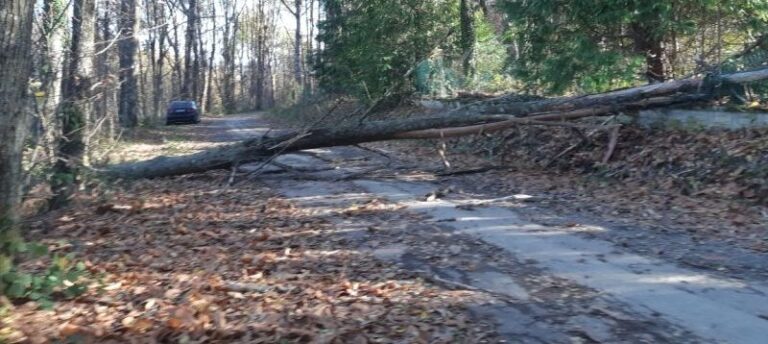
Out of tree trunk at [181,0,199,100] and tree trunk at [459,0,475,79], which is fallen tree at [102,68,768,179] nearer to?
tree trunk at [459,0,475,79]

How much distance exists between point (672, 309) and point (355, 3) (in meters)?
24.1

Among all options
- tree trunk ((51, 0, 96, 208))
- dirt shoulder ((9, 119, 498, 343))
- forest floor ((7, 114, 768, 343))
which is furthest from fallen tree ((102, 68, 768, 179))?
dirt shoulder ((9, 119, 498, 343))

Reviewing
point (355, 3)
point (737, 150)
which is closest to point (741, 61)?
point (737, 150)

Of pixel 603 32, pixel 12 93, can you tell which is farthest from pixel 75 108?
pixel 603 32

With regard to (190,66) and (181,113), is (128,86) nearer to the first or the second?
(181,113)

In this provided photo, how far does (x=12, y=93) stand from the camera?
6473mm

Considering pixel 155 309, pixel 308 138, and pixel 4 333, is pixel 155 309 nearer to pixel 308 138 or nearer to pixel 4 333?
pixel 4 333

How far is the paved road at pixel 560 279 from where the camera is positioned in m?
5.48

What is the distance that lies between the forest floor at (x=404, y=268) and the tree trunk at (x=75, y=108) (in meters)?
0.46

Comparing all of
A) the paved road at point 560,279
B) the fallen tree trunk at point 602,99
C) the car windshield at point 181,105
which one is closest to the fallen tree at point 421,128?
the fallen tree trunk at point 602,99

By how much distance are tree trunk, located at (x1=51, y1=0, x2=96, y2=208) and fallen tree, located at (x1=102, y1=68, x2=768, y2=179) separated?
2.38m

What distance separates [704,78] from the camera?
1310 centimetres

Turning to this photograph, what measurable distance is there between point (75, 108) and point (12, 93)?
4.58 m

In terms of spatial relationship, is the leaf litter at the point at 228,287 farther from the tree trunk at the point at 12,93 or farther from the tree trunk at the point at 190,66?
the tree trunk at the point at 190,66
